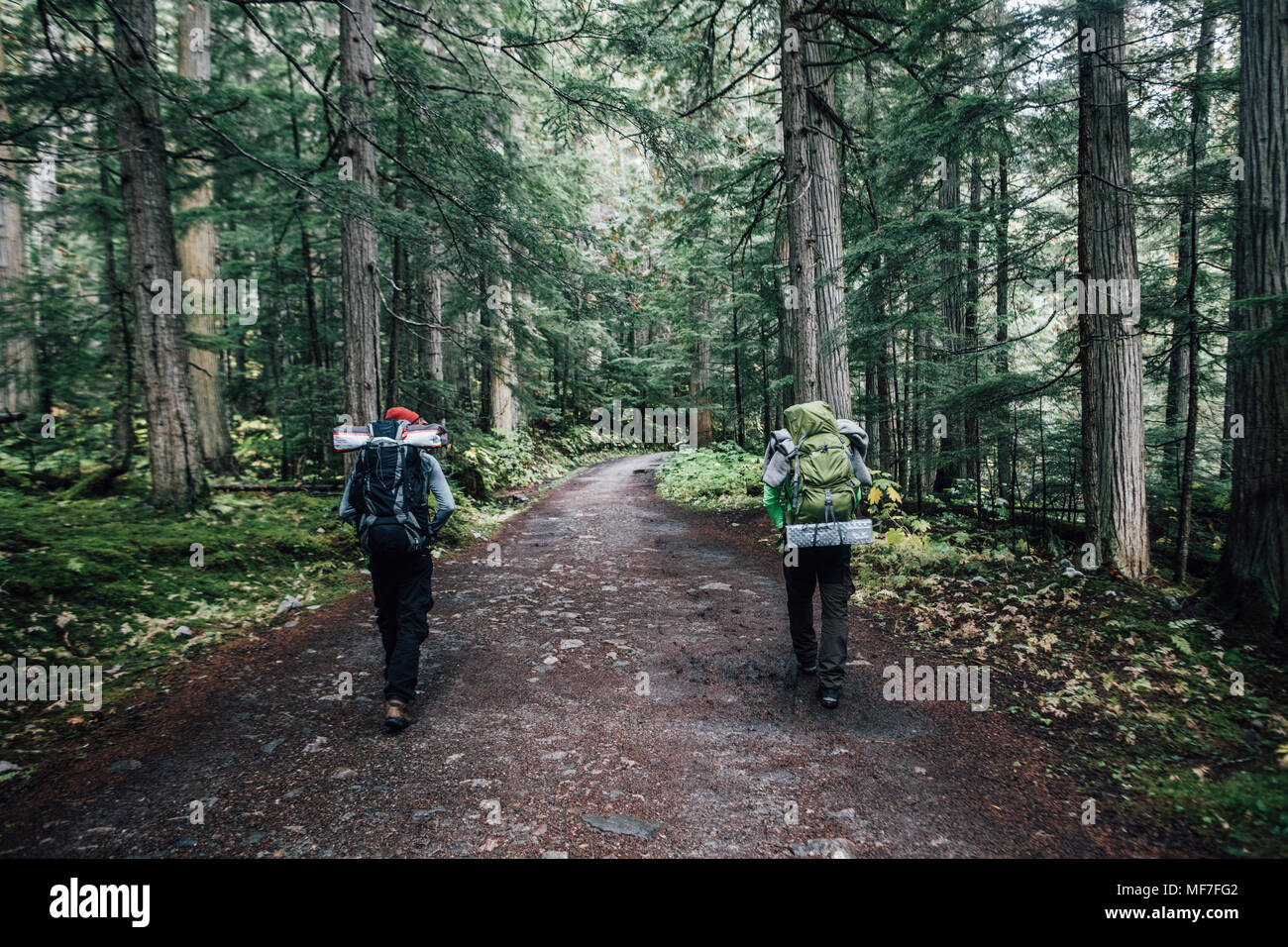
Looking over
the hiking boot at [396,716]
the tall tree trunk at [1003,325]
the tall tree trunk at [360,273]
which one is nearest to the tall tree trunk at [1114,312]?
the tall tree trunk at [1003,325]

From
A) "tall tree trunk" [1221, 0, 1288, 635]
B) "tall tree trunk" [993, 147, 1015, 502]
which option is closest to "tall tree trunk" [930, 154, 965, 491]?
"tall tree trunk" [993, 147, 1015, 502]

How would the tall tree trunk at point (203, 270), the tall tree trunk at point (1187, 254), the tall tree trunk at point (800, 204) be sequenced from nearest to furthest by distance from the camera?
the tall tree trunk at point (1187, 254) < the tall tree trunk at point (800, 204) < the tall tree trunk at point (203, 270)

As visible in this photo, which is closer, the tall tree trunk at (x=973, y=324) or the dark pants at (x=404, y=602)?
the dark pants at (x=404, y=602)

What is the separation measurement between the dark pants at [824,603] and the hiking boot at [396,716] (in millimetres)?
2997

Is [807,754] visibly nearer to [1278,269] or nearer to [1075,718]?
[1075,718]

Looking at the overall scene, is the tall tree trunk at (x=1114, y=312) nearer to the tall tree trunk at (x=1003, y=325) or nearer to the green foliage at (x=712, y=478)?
the tall tree trunk at (x=1003, y=325)

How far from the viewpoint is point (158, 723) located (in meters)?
3.99

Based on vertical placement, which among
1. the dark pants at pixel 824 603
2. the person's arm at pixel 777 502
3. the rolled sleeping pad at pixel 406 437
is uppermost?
the rolled sleeping pad at pixel 406 437

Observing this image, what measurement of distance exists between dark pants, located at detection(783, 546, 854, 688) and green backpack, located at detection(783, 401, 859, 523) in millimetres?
300

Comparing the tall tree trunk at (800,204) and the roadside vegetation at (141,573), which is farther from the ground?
the tall tree trunk at (800,204)

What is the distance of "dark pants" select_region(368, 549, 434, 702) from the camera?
164 inches

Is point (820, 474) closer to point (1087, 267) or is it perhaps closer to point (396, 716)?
point (396, 716)

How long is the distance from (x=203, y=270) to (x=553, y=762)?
590 inches

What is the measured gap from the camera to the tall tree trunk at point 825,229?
8.57 metres
